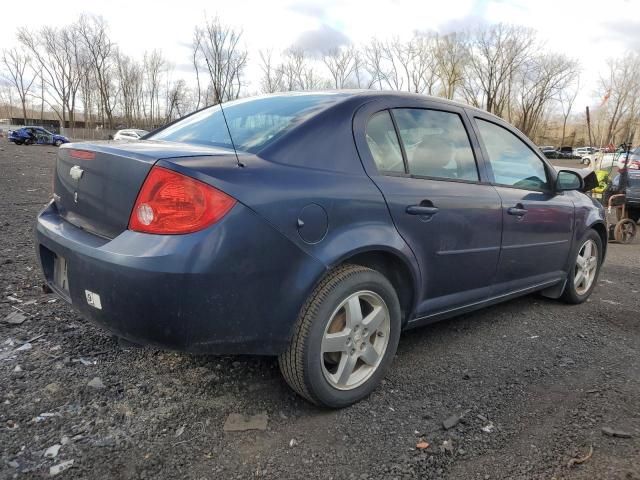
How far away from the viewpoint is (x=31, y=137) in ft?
109

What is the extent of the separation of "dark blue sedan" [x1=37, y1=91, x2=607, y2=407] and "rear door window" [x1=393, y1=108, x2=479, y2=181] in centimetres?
1

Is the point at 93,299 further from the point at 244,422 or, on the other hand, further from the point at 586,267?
the point at 586,267

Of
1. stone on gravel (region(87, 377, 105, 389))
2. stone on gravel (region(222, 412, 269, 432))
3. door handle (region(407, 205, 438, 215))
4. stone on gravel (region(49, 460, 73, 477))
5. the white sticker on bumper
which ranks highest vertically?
door handle (region(407, 205, 438, 215))

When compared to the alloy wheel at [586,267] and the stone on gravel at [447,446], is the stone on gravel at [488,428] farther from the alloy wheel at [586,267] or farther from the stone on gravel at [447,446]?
the alloy wheel at [586,267]

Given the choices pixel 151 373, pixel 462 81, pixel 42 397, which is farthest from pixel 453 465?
pixel 462 81

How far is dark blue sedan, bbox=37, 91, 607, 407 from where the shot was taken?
1.93m

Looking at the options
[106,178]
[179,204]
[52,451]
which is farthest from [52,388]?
[179,204]

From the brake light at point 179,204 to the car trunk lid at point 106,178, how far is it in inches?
3.9

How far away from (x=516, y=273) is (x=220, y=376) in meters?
2.18

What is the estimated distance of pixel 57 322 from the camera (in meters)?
3.23

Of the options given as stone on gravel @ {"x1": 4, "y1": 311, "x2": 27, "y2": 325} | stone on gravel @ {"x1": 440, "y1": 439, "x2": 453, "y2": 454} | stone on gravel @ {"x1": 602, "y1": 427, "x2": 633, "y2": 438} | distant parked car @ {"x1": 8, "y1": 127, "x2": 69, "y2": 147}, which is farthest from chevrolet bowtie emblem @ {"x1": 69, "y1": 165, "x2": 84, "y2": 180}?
distant parked car @ {"x1": 8, "y1": 127, "x2": 69, "y2": 147}

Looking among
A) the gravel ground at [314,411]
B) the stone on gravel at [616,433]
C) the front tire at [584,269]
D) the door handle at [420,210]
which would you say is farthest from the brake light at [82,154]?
the front tire at [584,269]

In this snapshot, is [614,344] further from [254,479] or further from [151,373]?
[151,373]

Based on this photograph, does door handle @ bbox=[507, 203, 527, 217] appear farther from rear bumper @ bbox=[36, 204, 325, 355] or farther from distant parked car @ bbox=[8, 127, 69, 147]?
distant parked car @ bbox=[8, 127, 69, 147]
